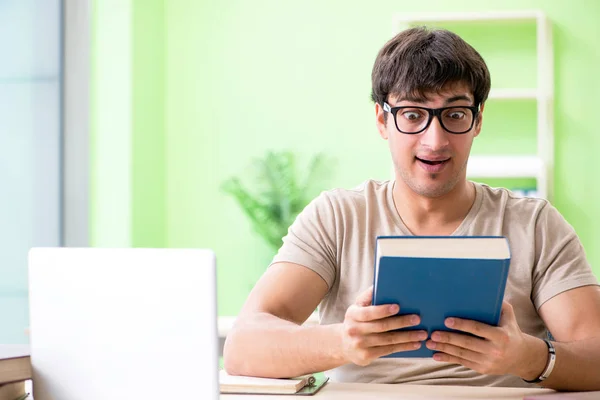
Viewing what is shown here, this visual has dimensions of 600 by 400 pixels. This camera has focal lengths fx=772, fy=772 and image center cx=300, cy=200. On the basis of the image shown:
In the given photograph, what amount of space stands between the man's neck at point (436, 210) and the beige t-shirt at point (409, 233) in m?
0.02

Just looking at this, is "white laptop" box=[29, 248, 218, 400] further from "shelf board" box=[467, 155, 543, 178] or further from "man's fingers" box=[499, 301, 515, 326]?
"shelf board" box=[467, 155, 543, 178]

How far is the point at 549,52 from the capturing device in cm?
393

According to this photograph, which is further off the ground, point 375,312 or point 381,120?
point 381,120

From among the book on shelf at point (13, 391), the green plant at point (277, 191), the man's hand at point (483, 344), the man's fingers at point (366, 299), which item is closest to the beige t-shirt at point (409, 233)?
the man's hand at point (483, 344)

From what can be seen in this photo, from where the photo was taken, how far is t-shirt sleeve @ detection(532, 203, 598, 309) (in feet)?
5.59

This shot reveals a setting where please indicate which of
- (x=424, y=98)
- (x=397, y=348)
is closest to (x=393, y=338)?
(x=397, y=348)

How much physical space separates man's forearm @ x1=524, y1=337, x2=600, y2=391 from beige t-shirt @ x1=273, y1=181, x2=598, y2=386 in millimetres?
200

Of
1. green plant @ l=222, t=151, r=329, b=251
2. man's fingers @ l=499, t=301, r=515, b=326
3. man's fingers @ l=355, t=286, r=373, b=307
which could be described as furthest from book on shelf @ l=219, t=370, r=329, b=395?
green plant @ l=222, t=151, r=329, b=251

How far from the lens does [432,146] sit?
5.72 feet

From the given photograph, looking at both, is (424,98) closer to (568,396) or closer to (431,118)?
(431,118)

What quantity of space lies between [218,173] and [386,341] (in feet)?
10.2

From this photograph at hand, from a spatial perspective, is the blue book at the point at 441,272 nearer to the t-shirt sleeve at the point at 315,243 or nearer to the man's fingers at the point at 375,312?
the man's fingers at the point at 375,312

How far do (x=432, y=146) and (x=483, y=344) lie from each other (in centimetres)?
58

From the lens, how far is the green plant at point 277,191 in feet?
13.3
